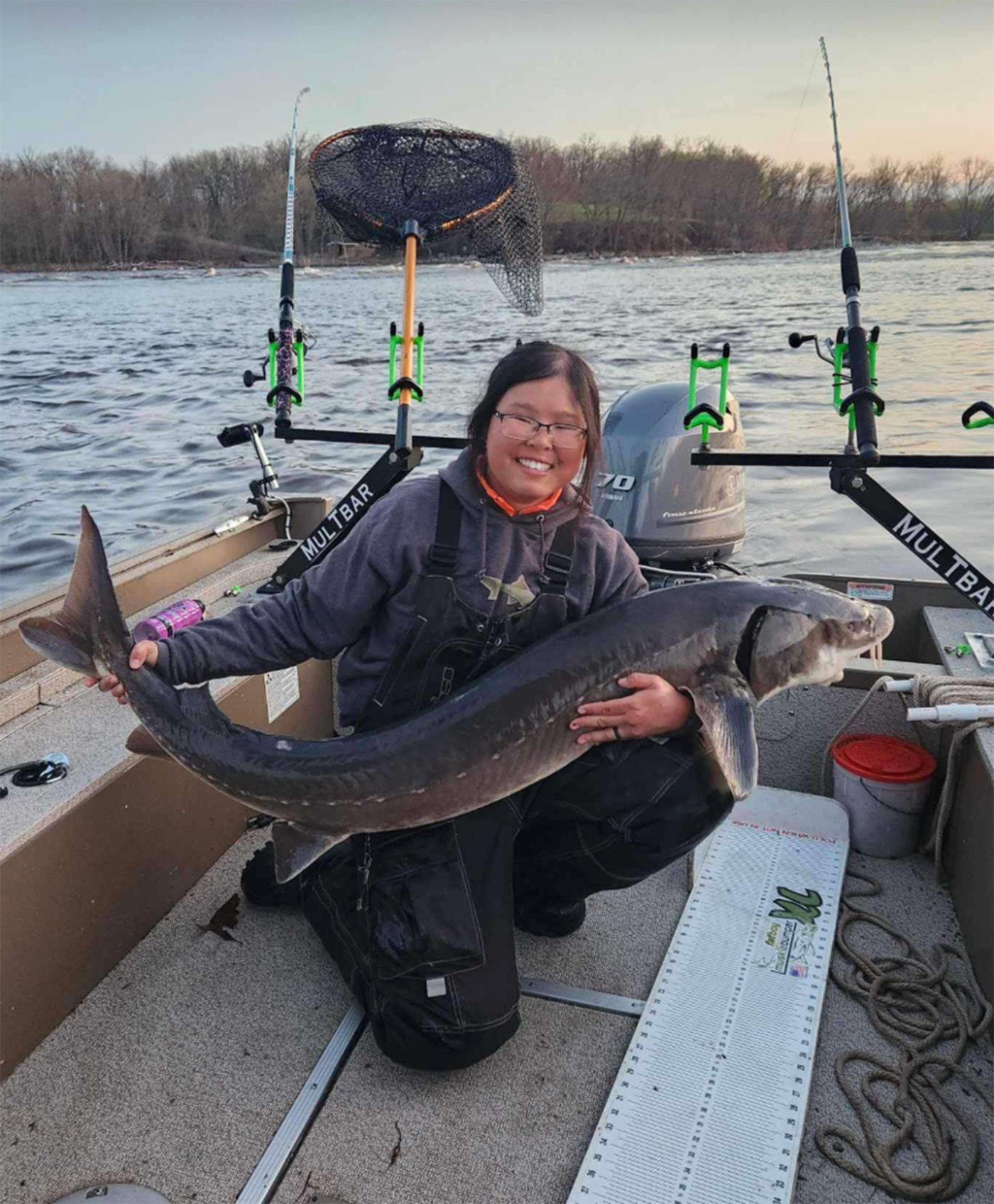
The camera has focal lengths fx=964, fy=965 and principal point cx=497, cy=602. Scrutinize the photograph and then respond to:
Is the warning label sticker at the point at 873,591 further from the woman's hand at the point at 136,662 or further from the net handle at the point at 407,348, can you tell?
the woman's hand at the point at 136,662

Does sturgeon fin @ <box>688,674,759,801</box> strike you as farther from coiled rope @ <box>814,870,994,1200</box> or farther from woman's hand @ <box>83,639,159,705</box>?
woman's hand @ <box>83,639,159,705</box>

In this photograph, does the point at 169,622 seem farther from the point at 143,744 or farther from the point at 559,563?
the point at 559,563

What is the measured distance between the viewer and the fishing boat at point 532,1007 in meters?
2.08

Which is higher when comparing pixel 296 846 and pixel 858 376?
pixel 858 376

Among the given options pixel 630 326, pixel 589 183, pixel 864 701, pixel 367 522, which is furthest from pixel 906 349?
pixel 589 183

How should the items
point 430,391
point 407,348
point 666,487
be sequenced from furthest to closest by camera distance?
point 430,391
point 666,487
point 407,348

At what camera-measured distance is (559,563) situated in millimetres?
2420

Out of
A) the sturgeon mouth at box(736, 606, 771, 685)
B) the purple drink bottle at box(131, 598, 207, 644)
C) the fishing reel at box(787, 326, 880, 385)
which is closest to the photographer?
the sturgeon mouth at box(736, 606, 771, 685)

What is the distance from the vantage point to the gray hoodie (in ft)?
7.71

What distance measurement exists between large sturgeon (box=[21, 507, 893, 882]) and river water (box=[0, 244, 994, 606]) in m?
0.84

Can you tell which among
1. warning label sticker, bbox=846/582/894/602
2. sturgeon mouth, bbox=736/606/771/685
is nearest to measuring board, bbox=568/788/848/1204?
sturgeon mouth, bbox=736/606/771/685

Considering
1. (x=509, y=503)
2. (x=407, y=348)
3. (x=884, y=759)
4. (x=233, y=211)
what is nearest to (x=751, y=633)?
(x=509, y=503)

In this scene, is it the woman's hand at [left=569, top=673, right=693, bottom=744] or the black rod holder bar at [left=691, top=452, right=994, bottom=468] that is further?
the black rod holder bar at [left=691, top=452, right=994, bottom=468]

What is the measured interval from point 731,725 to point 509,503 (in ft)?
2.51
